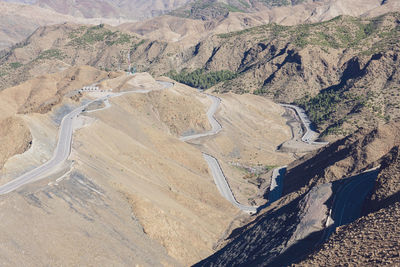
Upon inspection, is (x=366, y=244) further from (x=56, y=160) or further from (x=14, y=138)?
(x=14, y=138)

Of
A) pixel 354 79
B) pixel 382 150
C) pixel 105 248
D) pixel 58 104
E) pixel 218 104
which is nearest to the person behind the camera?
pixel 105 248

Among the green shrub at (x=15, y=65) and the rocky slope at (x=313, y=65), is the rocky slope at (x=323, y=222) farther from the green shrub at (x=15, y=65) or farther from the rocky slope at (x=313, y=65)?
the green shrub at (x=15, y=65)

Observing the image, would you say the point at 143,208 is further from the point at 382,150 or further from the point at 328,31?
the point at 328,31

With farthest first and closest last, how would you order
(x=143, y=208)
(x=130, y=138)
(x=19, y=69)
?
(x=19, y=69) → (x=130, y=138) → (x=143, y=208)

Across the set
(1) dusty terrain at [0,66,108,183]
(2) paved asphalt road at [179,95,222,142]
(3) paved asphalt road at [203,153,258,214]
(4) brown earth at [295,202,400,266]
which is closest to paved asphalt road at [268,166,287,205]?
(3) paved asphalt road at [203,153,258,214]

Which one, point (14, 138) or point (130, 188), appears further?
point (14, 138)

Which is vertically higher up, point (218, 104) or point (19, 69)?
point (218, 104)

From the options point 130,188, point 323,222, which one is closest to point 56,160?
point 130,188

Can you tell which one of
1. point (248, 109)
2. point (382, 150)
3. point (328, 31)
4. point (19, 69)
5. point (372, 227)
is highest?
point (372, 227)

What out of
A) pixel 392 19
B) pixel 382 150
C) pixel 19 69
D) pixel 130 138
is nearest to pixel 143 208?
pixel 130 138

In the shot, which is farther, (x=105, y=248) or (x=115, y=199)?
(x=115, y=199)
